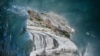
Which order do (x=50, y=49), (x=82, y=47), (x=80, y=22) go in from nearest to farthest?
1. (x=50, y=49)
2. (x=82, y=47)
3. (x=80, y=22)

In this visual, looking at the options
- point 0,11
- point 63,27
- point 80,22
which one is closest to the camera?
point 0,11

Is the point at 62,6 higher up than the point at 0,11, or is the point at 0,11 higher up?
the point at 62,6

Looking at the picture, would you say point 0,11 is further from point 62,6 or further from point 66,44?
point 62,6

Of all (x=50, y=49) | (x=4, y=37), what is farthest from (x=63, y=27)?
(x=4, y=37)

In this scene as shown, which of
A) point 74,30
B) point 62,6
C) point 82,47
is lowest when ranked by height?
point 82,47

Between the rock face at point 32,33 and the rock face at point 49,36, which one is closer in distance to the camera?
the rock face at point 32,33

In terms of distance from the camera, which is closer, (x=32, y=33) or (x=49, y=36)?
(x=32, y=33)

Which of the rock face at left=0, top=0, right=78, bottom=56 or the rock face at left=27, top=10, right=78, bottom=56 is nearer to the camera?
the rock face at left=0, top=0, right=78, bottom=56

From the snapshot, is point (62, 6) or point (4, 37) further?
point (62, 6)
